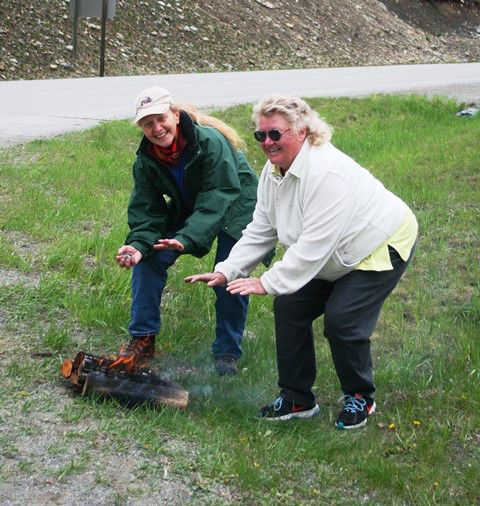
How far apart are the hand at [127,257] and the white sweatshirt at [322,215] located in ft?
2.51

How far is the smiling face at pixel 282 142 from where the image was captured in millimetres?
4277

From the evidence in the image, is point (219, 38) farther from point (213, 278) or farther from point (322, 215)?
point (322, 215)

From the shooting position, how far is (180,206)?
5.32m

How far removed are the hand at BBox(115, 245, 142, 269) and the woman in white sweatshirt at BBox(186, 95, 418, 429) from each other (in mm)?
513

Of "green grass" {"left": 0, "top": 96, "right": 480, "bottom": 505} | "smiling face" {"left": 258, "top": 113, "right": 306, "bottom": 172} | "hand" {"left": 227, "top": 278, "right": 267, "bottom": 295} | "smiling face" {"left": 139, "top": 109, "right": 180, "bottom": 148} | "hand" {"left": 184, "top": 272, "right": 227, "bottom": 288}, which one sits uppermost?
"smiling face" {"left": 258, "top": 113, "right": 306, "bottom": 172}

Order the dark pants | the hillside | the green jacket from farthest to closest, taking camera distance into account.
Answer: the hillside, the green jacket, the dark pants

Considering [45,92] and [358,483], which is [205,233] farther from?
[45,92]

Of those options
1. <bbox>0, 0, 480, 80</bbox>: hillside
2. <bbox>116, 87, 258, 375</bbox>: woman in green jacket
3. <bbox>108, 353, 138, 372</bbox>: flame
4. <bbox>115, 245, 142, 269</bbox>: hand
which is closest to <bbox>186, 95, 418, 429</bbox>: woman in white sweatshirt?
<bbox>116, 87, 258, 375</bbox>: woman in green jacket

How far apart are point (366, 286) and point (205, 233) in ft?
3.04

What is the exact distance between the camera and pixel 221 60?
2317cm

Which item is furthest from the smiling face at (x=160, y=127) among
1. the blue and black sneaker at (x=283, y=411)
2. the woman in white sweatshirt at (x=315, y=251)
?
the blue and black sneaker at (x=283, y=411)

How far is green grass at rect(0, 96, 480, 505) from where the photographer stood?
170 inches

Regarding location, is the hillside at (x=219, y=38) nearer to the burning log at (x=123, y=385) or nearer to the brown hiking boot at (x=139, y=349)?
the brown hiking boot at (x=139, y=349)

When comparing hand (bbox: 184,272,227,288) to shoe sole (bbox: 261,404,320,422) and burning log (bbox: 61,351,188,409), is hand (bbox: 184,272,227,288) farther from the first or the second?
shoe sole (bbox: 261,404,320,422)
